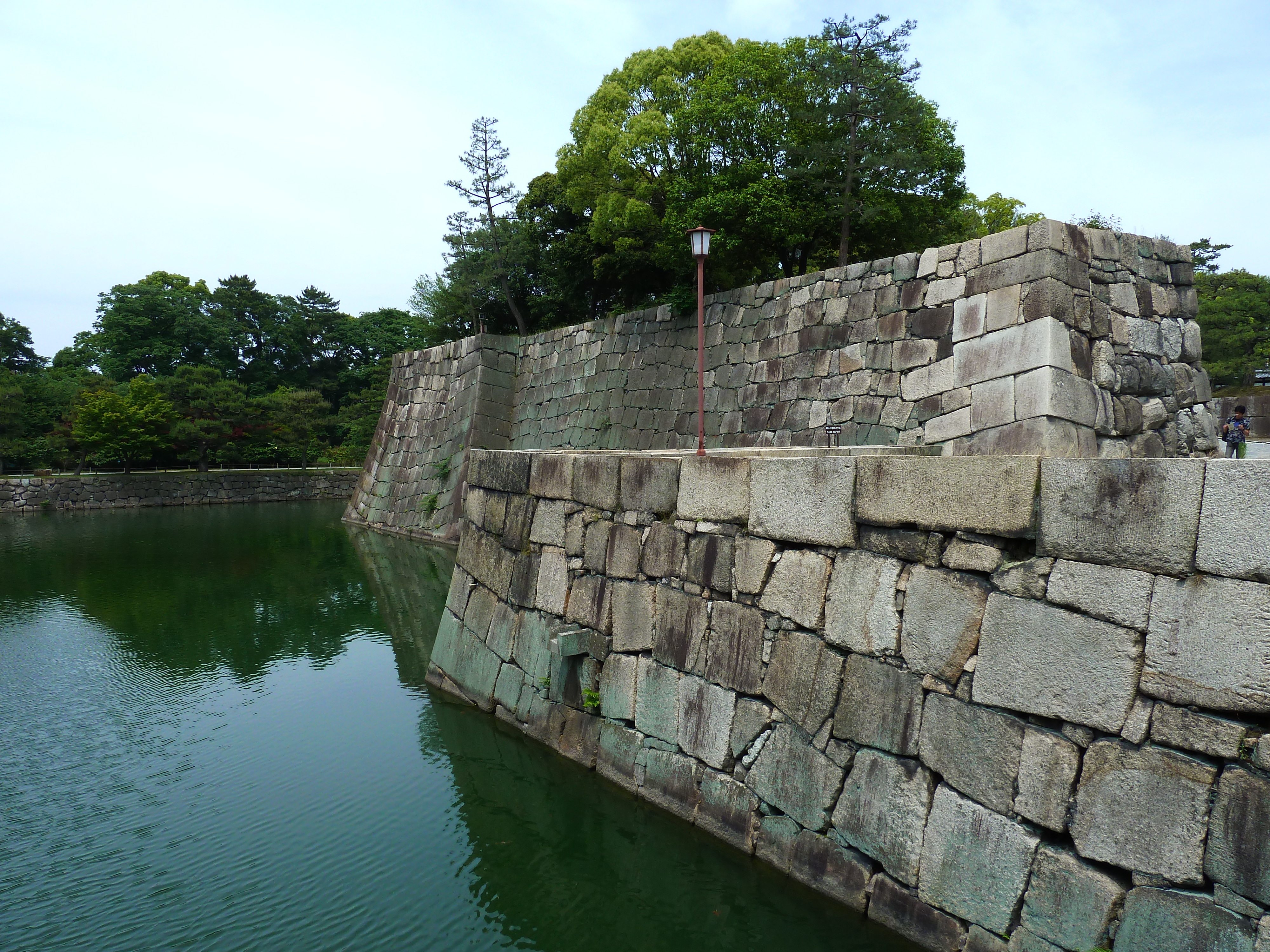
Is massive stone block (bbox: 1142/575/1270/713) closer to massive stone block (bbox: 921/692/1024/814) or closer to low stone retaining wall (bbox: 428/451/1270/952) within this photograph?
low stone retaining wall (bbox: 428/451/1270/952)

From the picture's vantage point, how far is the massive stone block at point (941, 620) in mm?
3480

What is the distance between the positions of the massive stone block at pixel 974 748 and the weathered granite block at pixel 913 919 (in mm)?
609

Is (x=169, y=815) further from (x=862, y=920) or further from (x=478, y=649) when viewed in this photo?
(x=862, y=920)

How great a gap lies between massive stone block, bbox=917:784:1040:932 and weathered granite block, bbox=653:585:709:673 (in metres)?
1.73

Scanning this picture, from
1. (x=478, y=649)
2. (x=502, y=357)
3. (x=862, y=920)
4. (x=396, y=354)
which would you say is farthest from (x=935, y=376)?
(x=396, y=354)

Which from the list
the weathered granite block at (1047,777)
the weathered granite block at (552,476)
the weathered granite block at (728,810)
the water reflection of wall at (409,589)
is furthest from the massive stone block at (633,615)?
the water reflection of wall at (409,589)

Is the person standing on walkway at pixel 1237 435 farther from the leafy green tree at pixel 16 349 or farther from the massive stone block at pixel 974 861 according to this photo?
the leafy green tree at pixel 16 349

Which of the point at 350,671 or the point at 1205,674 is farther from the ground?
the point at 1205,674

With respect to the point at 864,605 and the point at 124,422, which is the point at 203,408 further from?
the point at 864,605

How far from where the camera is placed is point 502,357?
20547mm

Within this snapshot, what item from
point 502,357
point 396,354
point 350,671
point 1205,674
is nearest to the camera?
point 1205,674

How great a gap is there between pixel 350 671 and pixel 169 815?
3342 mm

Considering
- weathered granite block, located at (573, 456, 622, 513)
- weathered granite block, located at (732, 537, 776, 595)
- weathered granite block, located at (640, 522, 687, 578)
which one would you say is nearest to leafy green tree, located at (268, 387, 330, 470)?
weathered granite block, located at (573, 456, 622, 513)

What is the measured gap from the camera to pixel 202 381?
1339 inches
